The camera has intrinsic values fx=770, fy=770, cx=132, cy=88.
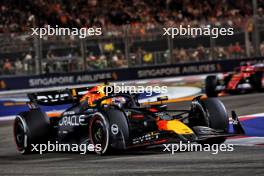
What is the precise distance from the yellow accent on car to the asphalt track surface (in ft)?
0.87

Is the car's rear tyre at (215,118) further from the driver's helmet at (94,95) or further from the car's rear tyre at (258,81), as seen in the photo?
the car's rear tyre at (258,81)

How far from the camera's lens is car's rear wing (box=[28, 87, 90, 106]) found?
11219 mm

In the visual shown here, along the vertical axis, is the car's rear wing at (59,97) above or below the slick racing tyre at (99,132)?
above

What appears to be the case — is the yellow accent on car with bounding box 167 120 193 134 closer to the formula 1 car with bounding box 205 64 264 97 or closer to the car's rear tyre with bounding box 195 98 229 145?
the car's rear tyre with bounding box 195 98 229 145

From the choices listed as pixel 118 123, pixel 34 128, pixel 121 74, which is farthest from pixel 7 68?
pixel 118 123

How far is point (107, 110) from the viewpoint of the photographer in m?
9.65

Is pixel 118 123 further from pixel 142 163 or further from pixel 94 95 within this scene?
pixel 94 95

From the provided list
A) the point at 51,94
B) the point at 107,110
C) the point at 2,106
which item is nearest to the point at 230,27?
the point at 2,106

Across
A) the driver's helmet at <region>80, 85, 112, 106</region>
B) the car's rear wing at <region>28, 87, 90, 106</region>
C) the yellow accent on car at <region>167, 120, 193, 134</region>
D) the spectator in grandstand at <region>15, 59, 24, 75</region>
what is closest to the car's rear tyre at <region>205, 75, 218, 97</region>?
the spectator in grandstand at <region>15, 59, 24, 75</region>

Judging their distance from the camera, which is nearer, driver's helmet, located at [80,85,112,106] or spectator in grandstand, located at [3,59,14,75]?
driver's helmet, located at [80,85,112,106]

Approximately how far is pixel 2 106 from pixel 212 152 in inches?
416

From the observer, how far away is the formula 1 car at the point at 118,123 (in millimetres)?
9438

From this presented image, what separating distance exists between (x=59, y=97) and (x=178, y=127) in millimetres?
2539

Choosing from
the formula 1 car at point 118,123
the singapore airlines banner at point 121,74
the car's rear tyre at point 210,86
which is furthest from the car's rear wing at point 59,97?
the singapore airlines banner at point 121,74
